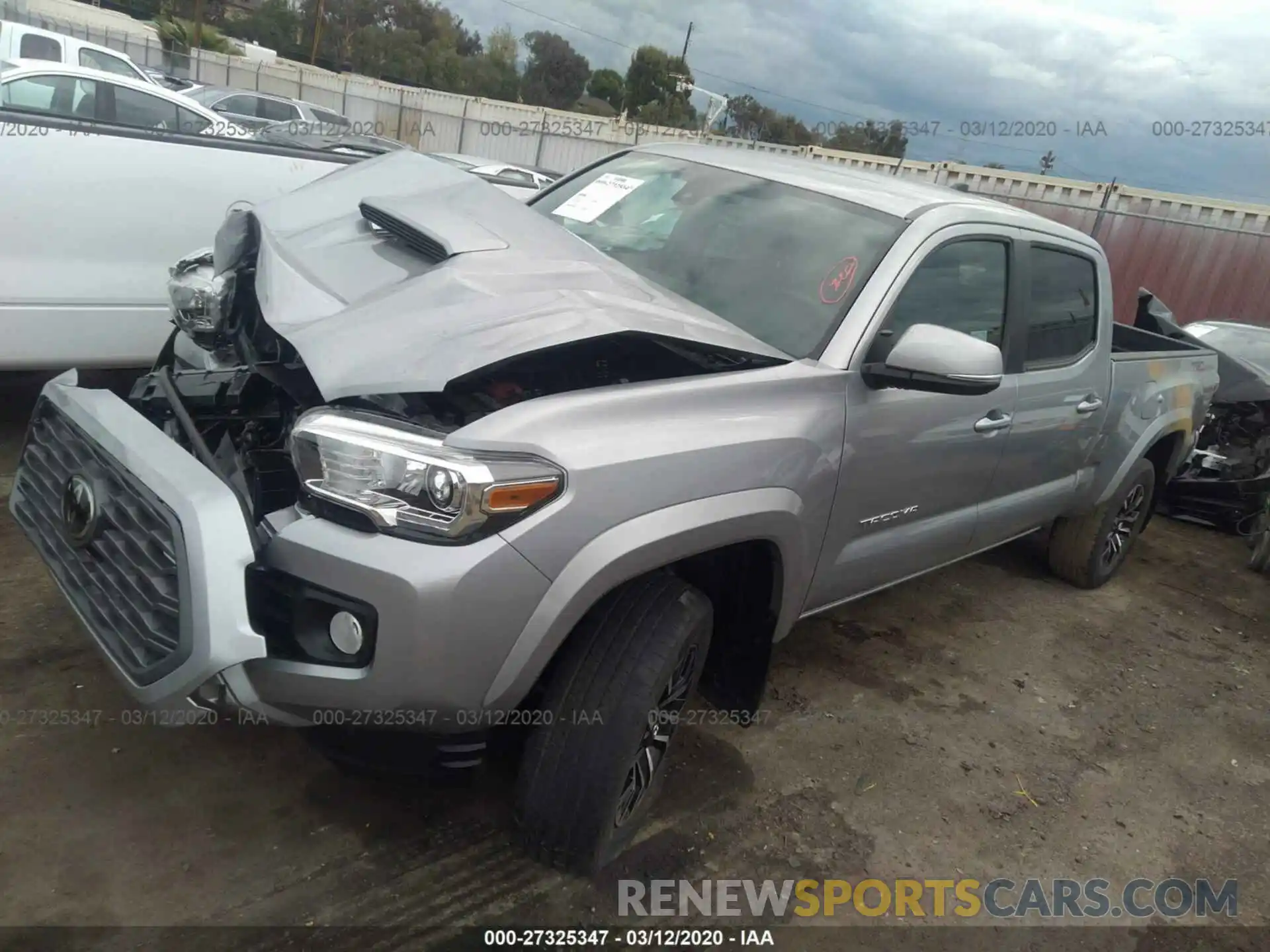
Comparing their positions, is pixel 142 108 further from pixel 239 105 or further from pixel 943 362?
pixel 239 105

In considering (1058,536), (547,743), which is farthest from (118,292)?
(1058,536)

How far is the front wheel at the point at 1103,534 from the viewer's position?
16.2ft

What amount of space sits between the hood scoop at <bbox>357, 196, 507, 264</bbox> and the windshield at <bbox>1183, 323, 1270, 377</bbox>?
611cm

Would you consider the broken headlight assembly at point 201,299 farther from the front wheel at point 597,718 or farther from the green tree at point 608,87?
the green tree at point 608,87

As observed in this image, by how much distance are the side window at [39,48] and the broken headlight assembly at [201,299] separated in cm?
947

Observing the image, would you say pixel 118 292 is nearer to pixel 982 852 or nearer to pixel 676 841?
pixel 676 841

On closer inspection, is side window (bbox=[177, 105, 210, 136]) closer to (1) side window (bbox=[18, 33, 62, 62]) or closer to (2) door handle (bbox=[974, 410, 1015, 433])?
(1) side window (bbox=[18, 33, 62, 62])

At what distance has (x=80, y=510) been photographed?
2.23 m

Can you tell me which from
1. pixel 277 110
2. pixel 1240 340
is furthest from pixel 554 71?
pixel 1240 340

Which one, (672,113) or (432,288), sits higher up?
(672,113)

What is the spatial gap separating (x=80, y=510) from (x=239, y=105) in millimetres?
16123

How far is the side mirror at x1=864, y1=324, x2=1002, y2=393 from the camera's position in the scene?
2.59 m

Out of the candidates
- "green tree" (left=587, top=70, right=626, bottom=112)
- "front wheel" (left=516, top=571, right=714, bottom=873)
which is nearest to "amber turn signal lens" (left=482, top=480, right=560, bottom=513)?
"front wheel" (left=516, top=571, right=714, bottom=873)

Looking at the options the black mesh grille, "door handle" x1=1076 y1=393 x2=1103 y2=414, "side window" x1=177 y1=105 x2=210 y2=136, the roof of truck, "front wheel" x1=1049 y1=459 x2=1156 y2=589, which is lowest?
"front wheel" x1=1049 y1=459 x2=1156 y2=589
